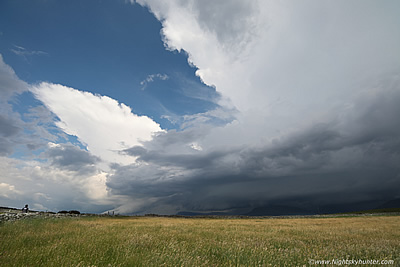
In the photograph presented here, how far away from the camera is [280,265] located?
6.88 m

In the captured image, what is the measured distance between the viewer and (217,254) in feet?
27.9

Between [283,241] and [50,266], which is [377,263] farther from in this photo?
[50,266]

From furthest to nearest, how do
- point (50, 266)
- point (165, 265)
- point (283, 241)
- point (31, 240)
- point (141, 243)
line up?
point (283, 241) < point (31, 240) < point (141, 243) < point (165, 265) < point (50, 266)

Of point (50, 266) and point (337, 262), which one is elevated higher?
→ point (50, 266)

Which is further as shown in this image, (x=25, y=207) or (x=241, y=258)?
(x=25, y=207)

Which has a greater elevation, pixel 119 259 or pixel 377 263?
pixel 119 259

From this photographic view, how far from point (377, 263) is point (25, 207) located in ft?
187

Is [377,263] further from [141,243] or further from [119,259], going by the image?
[141,243]

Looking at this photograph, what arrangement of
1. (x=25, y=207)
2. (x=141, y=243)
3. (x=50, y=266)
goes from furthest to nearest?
(x=25, y=207), (x=141, y=243), (x=50, y=266)

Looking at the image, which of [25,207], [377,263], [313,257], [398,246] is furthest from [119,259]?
[25,207]

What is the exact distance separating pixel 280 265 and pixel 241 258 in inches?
51.5

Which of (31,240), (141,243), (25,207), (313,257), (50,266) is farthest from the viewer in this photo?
→ (25,207)

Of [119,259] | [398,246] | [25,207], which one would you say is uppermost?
[25,207]

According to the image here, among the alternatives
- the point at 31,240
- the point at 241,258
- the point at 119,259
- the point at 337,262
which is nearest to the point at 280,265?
the point at 241,258
